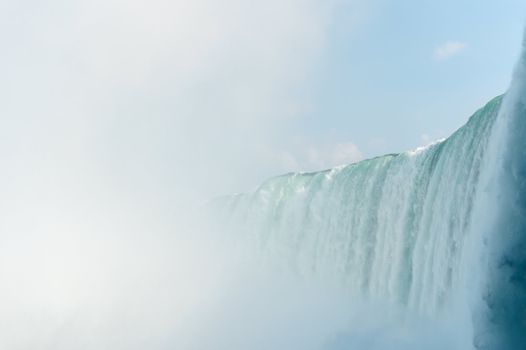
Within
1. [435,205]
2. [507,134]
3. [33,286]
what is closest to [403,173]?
[435,205]

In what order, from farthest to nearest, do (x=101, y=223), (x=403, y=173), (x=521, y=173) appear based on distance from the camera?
(x=101, y=223)
(x=403, y=173)
(x=521, y=173)

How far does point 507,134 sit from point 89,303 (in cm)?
1908

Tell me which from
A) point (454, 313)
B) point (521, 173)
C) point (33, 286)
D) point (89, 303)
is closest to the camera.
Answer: point (521, 173)

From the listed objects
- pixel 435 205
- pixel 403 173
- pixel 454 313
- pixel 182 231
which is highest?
pixel 182 231

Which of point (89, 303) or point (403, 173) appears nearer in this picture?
point (403, 173)

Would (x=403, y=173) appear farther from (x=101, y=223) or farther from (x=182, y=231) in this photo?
(x=101, y=223)

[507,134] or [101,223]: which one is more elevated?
[101,223]

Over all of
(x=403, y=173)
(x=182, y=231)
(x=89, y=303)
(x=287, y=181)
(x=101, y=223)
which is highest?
(x=101, y=223)

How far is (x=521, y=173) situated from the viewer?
7168mm

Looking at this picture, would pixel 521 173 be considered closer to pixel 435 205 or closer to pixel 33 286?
pixel 435 205

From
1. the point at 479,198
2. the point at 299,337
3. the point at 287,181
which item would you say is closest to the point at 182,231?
the point at 287,181

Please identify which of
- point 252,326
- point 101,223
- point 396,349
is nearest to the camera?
point 396,349

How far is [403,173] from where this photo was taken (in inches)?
541

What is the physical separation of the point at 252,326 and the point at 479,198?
31.2 feet
